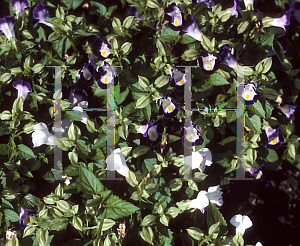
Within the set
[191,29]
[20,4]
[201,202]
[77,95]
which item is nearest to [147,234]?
[201,202]

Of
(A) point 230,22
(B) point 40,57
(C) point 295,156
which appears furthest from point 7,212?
(C) point 295,156

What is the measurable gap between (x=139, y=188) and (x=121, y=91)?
51cm

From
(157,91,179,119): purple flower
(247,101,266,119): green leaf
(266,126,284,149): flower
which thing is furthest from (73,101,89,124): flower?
(266,126,284,149): flower

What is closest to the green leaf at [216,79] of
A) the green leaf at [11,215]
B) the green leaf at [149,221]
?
the green leaf at [149,221]

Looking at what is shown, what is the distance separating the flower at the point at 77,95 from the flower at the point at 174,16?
574 millimetres

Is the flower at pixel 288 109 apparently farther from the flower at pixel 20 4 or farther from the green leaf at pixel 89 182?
the flower at pixel 20 4

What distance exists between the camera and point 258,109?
4.92 ft

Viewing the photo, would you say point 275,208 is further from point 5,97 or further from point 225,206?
point 5,97

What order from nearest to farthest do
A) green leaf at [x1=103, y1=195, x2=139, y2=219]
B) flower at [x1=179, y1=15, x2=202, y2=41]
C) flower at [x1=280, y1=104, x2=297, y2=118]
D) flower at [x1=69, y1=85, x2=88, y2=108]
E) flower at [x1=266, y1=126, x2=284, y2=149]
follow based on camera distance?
green leaf at [x1=103, y1=195, x2=139, y2=219] → flower at [x1=179, y1=15, x2=202, y2=41] → flower at [x1=69, y1=85, x2=88, y2=108] → flower at [x1=266, y1=126, x2=284, y2=149] → flower at [x1=280, y1=104, x2=297, y2=118]

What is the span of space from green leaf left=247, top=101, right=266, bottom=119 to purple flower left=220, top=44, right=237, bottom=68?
0.23 meters

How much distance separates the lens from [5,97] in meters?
1.62

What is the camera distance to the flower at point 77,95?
5.12 feet

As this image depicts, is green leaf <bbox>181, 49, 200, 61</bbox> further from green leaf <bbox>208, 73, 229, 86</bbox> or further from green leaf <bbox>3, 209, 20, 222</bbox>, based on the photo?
green leaf <bbox>3, 209, 20, 222</bbox>

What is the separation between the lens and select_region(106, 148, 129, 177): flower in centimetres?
135
